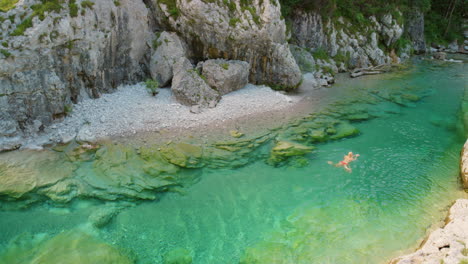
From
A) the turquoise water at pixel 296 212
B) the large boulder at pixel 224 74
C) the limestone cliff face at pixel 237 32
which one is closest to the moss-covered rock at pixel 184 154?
the turquoise water at pixel 296 212

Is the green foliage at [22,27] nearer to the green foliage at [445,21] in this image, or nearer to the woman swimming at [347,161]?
the woman swimming at [347,161]

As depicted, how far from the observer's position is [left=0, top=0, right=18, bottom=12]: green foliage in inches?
576

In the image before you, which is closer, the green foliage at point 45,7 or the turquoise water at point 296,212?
the turquoise water at point 296,212

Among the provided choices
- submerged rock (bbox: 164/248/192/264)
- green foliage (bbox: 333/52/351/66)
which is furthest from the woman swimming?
green foliage (bbox: 333/52/351/66)

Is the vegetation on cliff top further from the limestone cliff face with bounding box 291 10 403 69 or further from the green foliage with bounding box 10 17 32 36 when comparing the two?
the green foliage with bounding box 10 17 32 36

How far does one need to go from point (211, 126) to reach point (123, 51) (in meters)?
7.73

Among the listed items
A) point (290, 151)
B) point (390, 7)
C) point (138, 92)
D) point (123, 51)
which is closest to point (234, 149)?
point (290, 151)

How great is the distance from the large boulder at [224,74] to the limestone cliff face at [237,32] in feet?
3.62

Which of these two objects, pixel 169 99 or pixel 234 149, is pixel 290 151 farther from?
pixel 169 99

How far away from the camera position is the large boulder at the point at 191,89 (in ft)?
61.8

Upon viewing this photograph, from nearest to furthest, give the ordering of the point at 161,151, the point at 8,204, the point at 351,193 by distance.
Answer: the point at 8,204
the point at 351,193
the point at 161,151

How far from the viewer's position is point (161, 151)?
14281mm

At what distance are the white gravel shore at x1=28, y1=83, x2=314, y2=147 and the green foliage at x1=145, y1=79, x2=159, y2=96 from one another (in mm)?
319

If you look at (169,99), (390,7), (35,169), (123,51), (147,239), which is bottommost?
(147,239)
